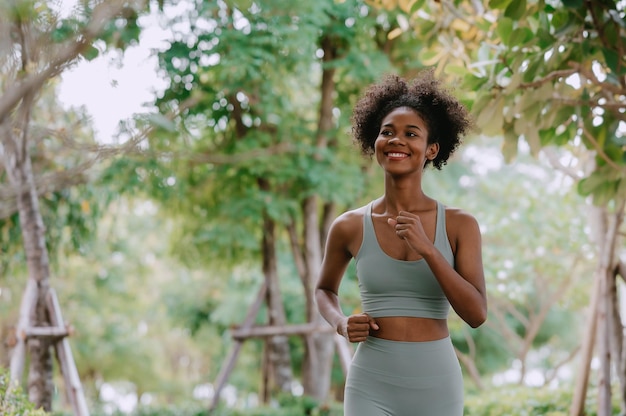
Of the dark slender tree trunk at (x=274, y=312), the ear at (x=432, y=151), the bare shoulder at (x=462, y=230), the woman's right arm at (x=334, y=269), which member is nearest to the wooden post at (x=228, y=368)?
the dark slender tree trunk at (x=274, y=312)

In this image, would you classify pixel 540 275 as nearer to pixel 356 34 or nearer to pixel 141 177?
pixel 356 34

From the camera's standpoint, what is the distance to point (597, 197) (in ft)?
13.8

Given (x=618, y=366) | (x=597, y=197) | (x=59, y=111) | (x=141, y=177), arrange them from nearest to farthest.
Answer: (x=597, y=197) < (x=618, y=366) < (x=59, y=111) < (x=141, y=177)

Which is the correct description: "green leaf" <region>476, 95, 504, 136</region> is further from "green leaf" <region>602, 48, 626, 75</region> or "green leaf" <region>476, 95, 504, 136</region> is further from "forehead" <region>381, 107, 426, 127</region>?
"forehead" <region>381, 107, 426, 127</region>

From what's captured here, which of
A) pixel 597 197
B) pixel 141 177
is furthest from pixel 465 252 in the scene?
pixel 141 177

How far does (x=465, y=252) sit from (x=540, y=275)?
8.83 m

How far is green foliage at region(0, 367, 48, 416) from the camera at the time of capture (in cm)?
351

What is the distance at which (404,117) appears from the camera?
2.53 m

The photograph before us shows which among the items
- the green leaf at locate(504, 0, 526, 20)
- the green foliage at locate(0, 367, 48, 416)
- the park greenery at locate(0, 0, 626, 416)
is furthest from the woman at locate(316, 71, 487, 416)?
the green foliage at locate(0, 367, 48, 416)

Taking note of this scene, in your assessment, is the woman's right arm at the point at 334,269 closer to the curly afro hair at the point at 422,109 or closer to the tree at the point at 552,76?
the curly afro hair at the point at 422,109

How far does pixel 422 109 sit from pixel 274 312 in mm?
6712

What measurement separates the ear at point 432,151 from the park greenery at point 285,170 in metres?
0.75

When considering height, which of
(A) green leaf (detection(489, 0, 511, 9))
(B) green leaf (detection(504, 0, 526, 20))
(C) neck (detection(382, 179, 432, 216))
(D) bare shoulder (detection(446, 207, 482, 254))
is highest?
(A) green leaf (detection(489, 0, 511, 9))

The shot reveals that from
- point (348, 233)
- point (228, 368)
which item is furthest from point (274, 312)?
point (348, 233)
